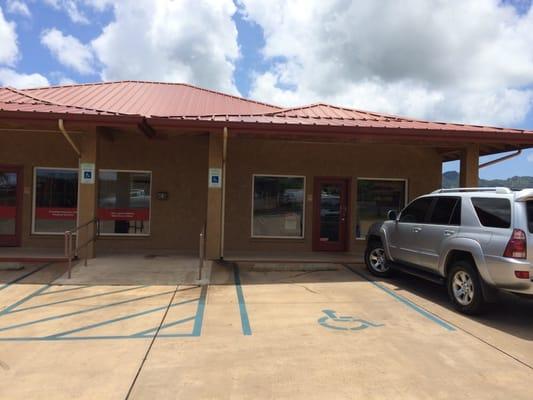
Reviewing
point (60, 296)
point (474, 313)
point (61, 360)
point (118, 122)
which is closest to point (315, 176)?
point (118, 122)

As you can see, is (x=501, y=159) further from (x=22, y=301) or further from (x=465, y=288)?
(x=22, y=301)

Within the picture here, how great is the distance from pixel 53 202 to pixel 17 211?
99cm

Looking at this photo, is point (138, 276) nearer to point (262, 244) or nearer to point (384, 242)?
point (262, 244)

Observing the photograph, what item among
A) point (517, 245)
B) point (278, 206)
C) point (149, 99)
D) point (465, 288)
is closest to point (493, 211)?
point (517, 245)

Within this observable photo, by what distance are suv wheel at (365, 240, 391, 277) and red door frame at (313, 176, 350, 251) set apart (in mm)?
2953

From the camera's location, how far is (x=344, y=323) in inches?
240

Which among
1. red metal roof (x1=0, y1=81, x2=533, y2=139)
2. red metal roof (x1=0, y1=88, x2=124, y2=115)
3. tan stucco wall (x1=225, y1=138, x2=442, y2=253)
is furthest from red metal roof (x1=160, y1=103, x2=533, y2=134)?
red metal roof (x1=0, y1=88, x2=124, y2=115)

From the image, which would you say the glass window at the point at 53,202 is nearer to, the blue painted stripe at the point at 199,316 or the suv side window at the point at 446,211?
the blue painted stripe at the point at 199,316

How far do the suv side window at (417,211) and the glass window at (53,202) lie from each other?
8.90m

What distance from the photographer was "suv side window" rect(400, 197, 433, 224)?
26.3 ft

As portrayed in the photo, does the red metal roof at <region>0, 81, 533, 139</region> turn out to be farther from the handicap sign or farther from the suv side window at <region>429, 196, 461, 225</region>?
the handicap sign

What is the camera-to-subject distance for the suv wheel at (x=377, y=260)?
30.3 ft

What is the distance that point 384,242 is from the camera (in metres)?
9.07

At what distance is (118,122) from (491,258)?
766 centimetres
